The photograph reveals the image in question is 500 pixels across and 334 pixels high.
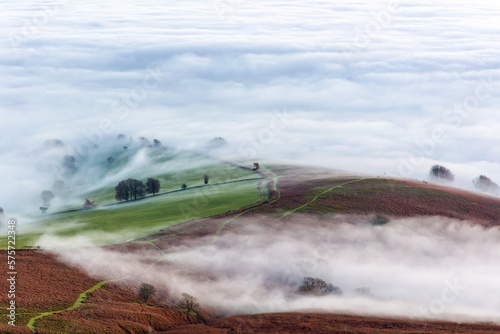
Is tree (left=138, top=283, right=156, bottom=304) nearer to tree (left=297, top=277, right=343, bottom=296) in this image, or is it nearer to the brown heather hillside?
the brown heather hillside

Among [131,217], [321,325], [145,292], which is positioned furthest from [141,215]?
[321,325]

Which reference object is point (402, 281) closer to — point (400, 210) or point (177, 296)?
point (400, 210)

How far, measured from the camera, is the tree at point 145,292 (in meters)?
111

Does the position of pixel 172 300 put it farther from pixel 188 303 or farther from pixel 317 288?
pixel 317 288

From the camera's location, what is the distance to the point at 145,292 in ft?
365

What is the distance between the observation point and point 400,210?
160750mm

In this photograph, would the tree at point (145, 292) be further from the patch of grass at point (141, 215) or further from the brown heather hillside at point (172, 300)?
the patch of grass at point (141, 215)

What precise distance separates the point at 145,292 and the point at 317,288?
35473 millimetres

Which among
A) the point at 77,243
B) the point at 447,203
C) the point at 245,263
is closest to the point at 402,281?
the point at 245,263

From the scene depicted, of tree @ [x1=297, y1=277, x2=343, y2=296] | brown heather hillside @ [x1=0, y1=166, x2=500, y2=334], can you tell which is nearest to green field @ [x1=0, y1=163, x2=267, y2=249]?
brown heather hillside @ [x1=0, y1=166, x2=500, y2=334]

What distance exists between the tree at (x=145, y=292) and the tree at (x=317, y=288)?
30158mm

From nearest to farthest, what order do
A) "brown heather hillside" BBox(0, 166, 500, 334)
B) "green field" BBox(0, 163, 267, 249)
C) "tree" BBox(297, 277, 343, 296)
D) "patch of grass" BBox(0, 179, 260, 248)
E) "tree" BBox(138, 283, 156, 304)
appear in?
"brown heather hillside" BBox(0, 166, 500, 334)
"tree" BBox(138, 283, 156, 304)
"tree" BBox(297, 277, 343, 296)
"green field" BBox(0, 163, 267, 249)
"patch of grass" BBox(0, 179, 260, 248)

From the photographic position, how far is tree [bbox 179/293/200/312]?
359 ft

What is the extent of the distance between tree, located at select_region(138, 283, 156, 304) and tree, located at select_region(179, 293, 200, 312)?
6.27 m
